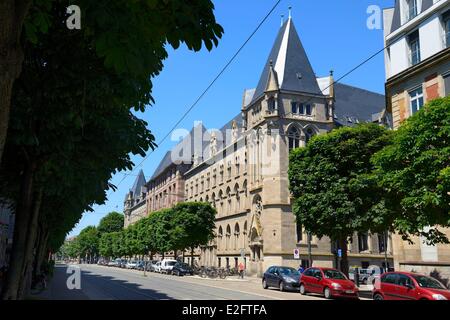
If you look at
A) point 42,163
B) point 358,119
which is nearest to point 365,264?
point 358,119

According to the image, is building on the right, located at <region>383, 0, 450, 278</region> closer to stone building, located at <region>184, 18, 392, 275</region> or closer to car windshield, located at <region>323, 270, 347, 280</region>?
car windshield, located at <region>323, 270, 347, 280</region>

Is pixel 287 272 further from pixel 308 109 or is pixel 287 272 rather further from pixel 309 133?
pixel 308 109

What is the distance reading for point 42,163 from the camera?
951 cm

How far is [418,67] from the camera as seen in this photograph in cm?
2886

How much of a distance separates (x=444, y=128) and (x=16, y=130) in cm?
1658

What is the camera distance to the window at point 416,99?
29469 millimetres

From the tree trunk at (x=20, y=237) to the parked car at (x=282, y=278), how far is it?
67.5 feet

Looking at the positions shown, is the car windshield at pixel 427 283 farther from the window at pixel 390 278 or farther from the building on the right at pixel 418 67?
the building on the right at pixel 418 67

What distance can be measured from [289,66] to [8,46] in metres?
56.9

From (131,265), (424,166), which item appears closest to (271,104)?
(424,166)

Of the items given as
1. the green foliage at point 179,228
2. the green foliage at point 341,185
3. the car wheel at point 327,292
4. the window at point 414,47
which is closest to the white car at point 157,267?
the green foliage at point 179,228

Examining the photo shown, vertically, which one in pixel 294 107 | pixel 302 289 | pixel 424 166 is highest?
pixel 294 107
